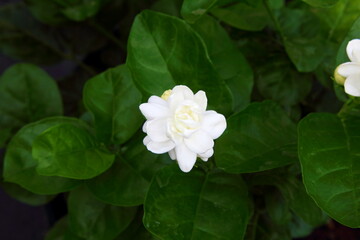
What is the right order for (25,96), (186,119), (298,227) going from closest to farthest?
(186,119), (25,96), (298,227)

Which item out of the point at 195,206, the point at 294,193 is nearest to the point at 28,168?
the point at 195,206

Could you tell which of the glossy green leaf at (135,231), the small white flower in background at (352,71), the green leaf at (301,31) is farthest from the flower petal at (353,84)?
the glossy green leaf at (135,231)

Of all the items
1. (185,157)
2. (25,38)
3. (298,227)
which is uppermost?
(185,157)

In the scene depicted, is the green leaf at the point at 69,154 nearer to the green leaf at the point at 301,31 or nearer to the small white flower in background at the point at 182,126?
the small white flower in background at the point at 182,126

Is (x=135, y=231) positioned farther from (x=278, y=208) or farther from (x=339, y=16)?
(x=339, y=16)

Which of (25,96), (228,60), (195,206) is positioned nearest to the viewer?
(195,206)

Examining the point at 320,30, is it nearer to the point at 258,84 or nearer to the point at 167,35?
the point at 258,84

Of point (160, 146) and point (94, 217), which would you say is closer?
point (160, 146)
